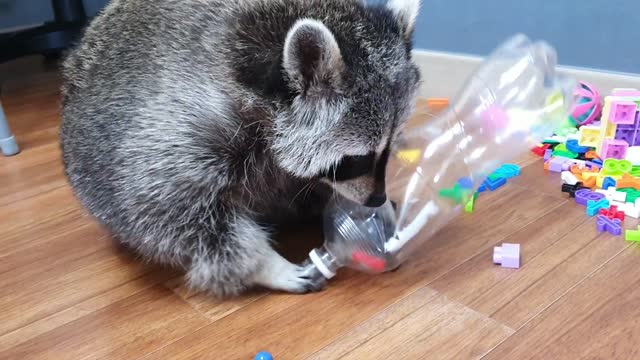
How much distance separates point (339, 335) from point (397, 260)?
231mm

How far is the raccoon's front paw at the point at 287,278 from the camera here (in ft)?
3.76

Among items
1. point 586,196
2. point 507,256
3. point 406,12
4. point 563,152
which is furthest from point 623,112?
point 406,12

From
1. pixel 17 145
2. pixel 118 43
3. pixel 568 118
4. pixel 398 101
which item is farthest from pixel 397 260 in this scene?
pixel 17 145

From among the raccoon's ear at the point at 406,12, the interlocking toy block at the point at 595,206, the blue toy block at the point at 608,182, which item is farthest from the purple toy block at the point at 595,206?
the raccoon's ear at the point at 406,12

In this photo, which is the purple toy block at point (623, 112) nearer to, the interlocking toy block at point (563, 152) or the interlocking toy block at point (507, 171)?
the interlocking toy block at point (563, 152)

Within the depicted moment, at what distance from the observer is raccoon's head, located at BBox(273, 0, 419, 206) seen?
975 mm

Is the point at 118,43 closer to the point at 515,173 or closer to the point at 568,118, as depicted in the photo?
the point at 515,173

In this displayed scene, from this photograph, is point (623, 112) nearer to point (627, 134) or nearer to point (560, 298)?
point (627, 134)

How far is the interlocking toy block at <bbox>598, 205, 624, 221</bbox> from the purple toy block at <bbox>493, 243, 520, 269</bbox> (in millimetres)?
270

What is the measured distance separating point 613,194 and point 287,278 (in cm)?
80

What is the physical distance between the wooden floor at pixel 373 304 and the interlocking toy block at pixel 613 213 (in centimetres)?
4

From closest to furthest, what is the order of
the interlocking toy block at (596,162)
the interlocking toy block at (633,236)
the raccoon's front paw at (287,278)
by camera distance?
the raccoon's front paw at (287,278) → the interlocking toy block at (633,236) → the interlocking toy block at (596,162)

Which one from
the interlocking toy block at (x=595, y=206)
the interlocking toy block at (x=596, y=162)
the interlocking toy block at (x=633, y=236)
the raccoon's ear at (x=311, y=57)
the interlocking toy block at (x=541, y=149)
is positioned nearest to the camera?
the raccoon's ear at (x=311, y=57)

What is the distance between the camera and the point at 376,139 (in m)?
1.04
